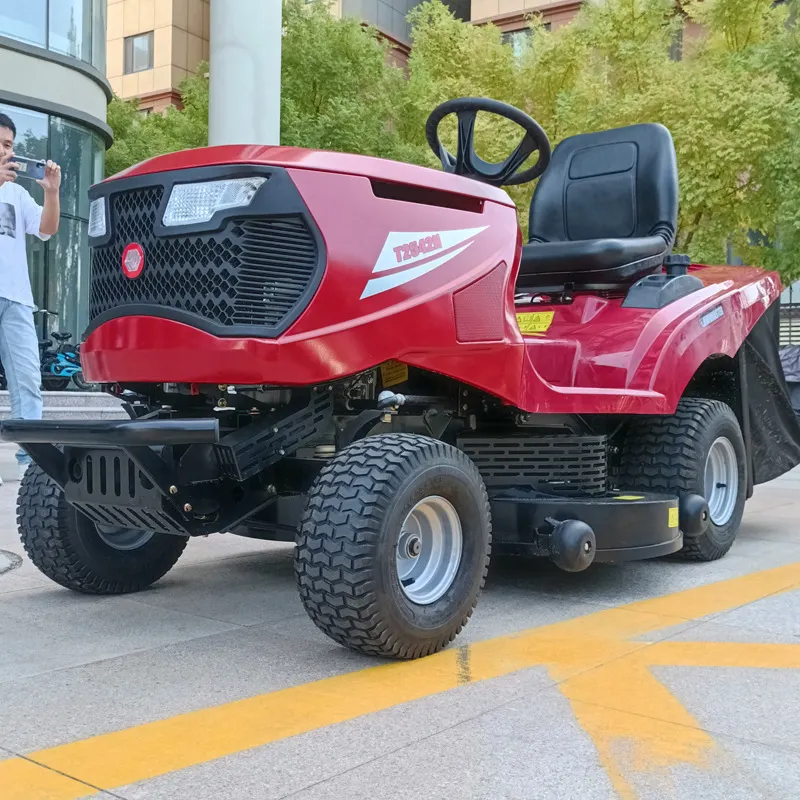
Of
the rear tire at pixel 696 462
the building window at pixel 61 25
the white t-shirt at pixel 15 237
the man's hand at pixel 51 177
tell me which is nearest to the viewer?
the man's hand at pixel 51 177

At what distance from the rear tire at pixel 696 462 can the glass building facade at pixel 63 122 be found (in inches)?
514

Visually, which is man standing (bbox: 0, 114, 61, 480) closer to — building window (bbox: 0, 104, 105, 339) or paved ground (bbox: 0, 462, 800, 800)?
paved ground (bbox: 0, 462, 800, 800)

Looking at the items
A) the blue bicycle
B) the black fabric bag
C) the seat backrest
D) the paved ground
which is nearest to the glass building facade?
the blue bicycle

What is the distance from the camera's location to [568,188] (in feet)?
18.2

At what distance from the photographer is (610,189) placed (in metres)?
5.36

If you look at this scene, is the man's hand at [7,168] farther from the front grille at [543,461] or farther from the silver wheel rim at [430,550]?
the silver wheel rim at [430,550]

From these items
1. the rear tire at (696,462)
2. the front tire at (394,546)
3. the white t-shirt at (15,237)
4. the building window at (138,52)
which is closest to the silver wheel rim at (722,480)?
the rear tire at (696,462)

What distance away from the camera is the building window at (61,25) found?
16.3 m

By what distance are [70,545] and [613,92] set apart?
766 inches

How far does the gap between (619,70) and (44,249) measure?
11795 millimetres

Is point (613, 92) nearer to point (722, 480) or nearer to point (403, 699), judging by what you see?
point (722, 480)

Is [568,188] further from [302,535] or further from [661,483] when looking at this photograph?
[302,535]

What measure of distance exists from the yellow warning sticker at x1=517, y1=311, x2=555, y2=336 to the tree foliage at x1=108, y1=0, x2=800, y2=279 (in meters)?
14.0

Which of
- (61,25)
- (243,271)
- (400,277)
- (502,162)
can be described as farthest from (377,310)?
(61,25)
